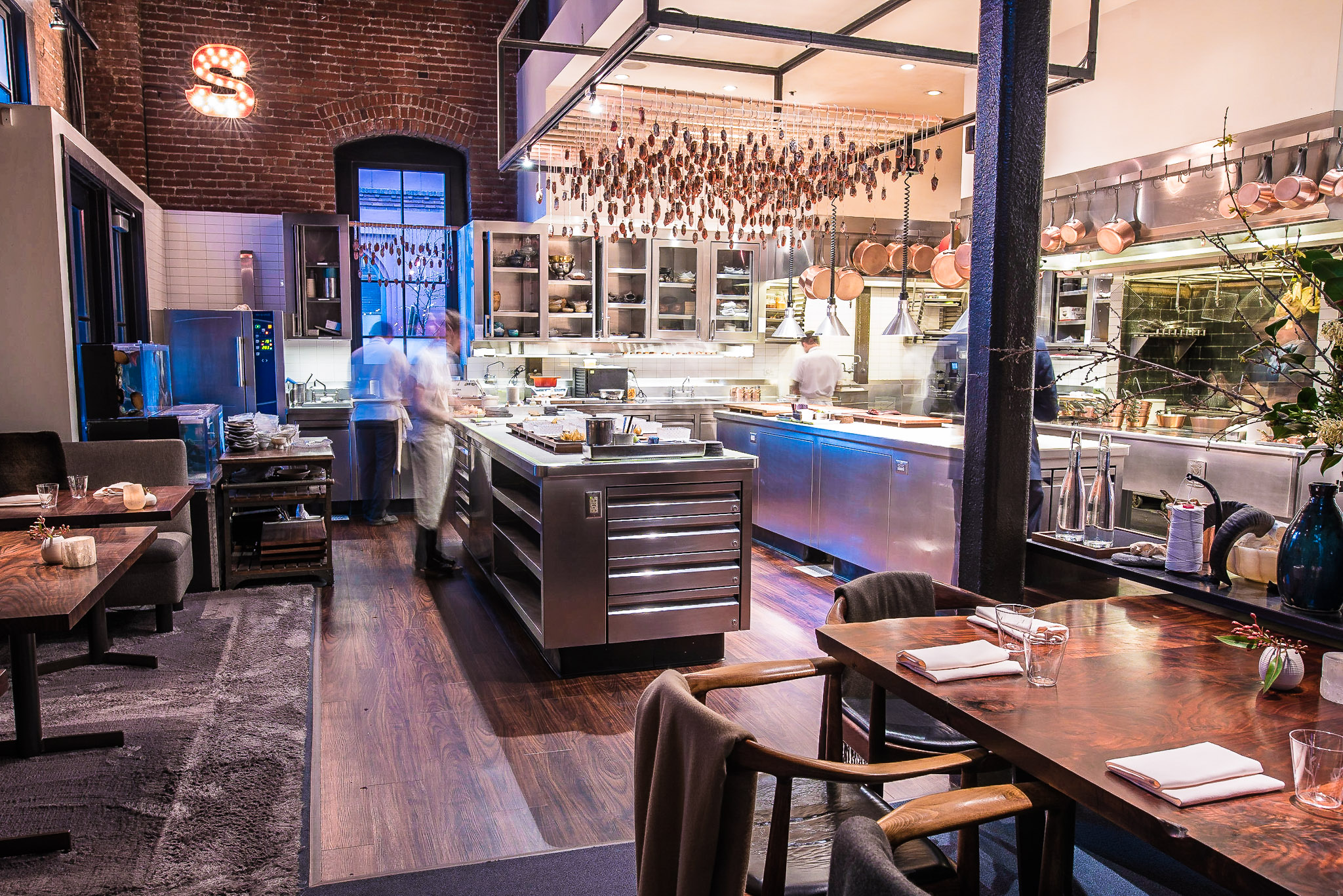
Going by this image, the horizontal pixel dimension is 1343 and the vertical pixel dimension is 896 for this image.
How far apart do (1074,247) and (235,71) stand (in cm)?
695

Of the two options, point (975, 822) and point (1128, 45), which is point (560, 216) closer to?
point (1128, 45)

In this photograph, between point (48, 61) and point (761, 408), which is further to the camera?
point (761, 408)

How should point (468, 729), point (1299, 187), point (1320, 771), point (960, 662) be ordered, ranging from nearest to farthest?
1. point (1320, 771)
2. point (960, 662)
3. point (468, 729)
4. point (1299, 187)

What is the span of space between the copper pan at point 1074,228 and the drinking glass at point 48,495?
6.58m

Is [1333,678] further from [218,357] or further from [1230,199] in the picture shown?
[218,357]

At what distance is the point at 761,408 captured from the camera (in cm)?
850

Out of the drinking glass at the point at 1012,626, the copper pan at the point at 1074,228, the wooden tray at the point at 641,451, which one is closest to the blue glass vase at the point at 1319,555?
the drinking glass at the point at 1012,626

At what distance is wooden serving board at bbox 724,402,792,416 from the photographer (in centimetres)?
820

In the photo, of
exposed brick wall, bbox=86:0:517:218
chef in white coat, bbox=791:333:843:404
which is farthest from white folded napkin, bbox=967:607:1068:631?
exposed brick wall, bbox=86:0:517:218

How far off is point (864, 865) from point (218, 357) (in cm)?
825

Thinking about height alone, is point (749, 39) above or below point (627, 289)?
above

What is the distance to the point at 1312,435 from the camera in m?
2.29

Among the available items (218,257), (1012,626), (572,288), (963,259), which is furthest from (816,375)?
(1012,626)

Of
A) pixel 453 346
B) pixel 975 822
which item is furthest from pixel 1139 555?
pixel 453 346
